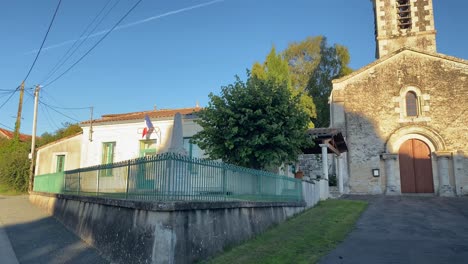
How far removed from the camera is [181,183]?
643 cm

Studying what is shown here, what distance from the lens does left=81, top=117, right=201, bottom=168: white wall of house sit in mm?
18812

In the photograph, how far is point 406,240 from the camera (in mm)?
7723

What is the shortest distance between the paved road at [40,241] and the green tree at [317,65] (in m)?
26.7

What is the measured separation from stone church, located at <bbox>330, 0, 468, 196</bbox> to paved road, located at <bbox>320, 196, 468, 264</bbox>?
999 cm

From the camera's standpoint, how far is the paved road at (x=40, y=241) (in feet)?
25.6

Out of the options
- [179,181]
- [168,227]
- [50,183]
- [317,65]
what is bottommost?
[168,227]

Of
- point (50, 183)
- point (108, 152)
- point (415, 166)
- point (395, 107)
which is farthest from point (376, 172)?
point (50, 183)

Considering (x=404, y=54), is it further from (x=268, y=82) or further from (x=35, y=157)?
(x=35, y=157)

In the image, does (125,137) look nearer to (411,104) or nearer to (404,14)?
(411,104)

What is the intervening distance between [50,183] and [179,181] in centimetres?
1254

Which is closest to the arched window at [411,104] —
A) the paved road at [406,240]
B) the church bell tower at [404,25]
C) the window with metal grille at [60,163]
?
the church bell tower at [404,25]

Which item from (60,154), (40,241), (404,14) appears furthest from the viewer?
(404,14)

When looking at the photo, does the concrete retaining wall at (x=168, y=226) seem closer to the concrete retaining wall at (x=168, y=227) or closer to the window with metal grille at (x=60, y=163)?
the concrete retaining wall at (x=168, y=227)

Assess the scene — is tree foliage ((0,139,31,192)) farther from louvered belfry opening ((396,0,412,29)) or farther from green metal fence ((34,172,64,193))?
louvered belfry opening ((396,0,412,29))
